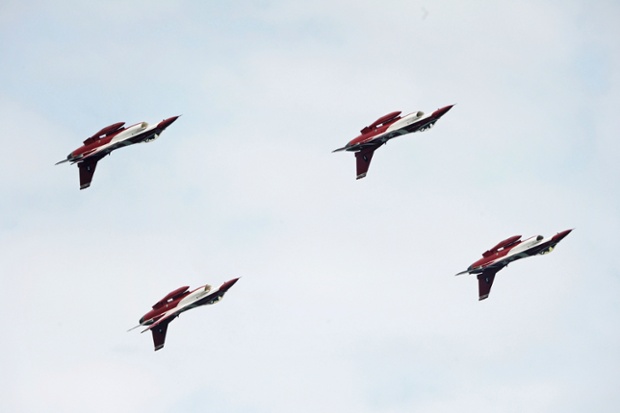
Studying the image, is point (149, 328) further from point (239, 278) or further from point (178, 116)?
point (178, 116)

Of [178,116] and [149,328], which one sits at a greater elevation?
[178,116]

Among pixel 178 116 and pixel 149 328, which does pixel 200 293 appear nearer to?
pixel 149 328

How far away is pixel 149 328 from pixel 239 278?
51.3ft

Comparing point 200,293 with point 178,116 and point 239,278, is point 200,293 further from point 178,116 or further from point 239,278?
point 178,116

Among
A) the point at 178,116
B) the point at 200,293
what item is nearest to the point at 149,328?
Result: the point at 200,293

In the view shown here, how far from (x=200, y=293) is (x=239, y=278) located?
276 inches

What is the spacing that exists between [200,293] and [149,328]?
908cm

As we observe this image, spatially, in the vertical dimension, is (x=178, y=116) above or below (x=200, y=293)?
above

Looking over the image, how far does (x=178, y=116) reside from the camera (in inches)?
A: 7844

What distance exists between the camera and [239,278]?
7741 inches

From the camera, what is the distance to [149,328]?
199750 mm

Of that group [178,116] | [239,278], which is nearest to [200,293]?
[239,278]

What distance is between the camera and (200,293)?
19962 centimetres
